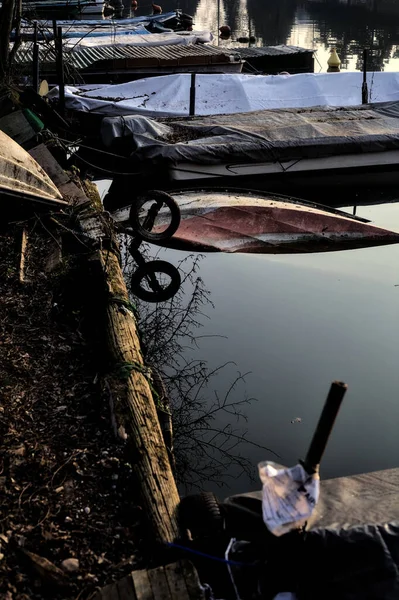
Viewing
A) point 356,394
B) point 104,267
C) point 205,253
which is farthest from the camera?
point 205,253

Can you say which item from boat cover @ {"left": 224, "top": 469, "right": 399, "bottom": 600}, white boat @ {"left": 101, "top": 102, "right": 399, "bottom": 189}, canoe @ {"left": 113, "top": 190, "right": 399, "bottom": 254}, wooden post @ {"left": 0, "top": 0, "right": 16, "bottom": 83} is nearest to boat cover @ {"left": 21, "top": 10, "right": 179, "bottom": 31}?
white boat @ {"left": 101, "top": 102, "right": 399, "bottom": 189}

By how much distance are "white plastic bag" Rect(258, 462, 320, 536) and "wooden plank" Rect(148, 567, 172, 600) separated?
2.27 feet

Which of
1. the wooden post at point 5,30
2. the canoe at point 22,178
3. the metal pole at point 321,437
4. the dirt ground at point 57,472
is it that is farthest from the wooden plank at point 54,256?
the wooden post at point 5,30

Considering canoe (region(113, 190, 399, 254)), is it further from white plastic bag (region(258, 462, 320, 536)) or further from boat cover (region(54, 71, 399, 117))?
white plastic bag (region(258, 462, 320, 536))

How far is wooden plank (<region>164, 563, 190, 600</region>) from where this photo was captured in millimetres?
4207

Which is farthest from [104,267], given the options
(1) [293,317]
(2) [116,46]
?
(2) [116,46]

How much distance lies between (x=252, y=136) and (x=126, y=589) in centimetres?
1243

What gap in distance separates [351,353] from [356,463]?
2.35 m

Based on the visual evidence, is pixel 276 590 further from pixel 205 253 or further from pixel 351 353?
pixel 205 253

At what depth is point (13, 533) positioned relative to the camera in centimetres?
466

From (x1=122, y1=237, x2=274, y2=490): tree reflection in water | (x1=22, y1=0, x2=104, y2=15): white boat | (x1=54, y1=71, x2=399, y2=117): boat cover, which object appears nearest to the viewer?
(x1=122, y1=237, x2=274, y2=490): tree reflection in water

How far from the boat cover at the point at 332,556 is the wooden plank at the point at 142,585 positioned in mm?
561

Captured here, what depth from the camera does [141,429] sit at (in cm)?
570

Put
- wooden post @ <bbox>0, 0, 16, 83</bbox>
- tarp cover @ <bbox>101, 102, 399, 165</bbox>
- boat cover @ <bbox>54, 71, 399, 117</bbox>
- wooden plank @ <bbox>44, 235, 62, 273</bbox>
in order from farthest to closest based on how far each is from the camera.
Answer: boat cover @ <bbox>54, 71, 399, 117</bbox>
tarp cover @ <bbox>101, 102, 399, 165</bbox>
wooden post @ <bbox>0, 0, 16, 83</bbox>
wooden plank @ <bbox>44, 235, 62, 273</bbox>
